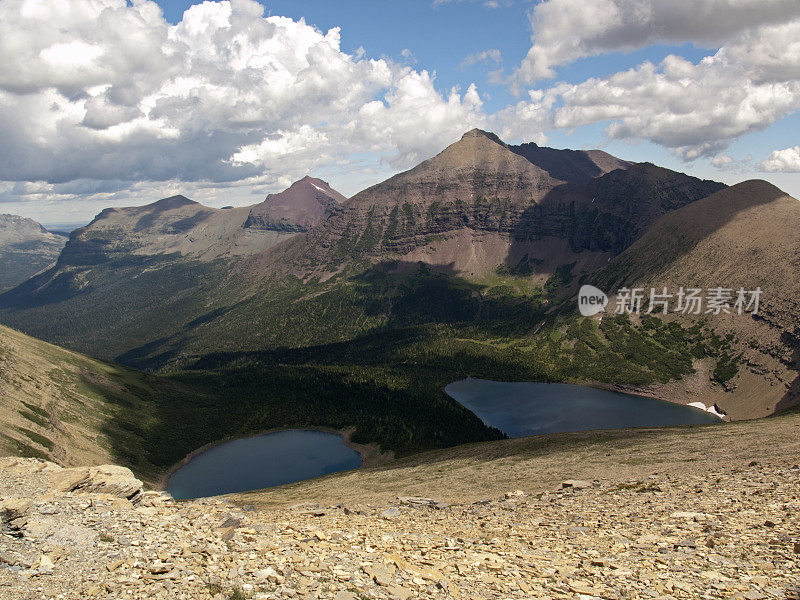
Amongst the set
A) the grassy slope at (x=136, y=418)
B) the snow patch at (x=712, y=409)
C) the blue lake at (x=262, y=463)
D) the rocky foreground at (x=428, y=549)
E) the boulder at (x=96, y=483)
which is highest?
the rocky foreground at (x=428, y=549)

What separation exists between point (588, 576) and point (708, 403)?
718 feet

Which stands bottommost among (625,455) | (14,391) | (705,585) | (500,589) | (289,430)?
(289,430)

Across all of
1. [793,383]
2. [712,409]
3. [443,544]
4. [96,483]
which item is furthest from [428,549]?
[793,383]

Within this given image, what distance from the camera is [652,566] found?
23625mm

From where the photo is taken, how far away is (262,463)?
151875mm

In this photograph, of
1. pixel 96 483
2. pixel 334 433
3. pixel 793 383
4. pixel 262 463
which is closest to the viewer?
pixel 96 483

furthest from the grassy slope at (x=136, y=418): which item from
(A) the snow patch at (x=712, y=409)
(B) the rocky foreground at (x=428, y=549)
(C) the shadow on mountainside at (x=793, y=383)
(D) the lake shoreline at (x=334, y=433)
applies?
(C) the shadow on mountainside at (x=793, y=383)

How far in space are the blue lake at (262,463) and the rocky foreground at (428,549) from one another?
108 meters

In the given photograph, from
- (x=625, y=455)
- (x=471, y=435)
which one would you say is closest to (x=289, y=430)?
(x=471, y=435)

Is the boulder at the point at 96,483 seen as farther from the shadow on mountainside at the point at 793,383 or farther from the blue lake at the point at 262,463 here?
the shadow on mountainside at the point at 793,383

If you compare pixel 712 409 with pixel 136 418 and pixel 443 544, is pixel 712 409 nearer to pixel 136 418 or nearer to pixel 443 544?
pixel 443 544

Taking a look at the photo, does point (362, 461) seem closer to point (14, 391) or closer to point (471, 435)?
point (471, 435)

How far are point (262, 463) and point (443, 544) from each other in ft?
454

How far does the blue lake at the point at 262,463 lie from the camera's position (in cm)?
13500
